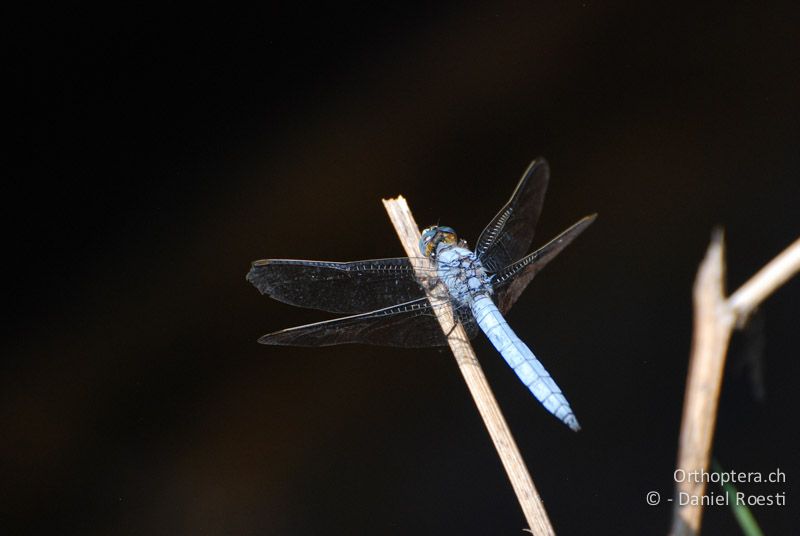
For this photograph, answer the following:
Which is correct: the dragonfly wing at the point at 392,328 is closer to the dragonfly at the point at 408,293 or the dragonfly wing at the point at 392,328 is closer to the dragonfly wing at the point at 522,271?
the dragonfly at the point at 408,293

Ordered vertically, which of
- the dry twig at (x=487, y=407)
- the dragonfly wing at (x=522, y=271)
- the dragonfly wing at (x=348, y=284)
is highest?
the dragonfly wing at (x=348, y=284)

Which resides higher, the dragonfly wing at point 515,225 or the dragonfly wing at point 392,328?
the dragonfly wing at point 515,225

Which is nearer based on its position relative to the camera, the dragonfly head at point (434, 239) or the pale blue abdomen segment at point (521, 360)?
the pale blue abdomen segment at point (521, 360)

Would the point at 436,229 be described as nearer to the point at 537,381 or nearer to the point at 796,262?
the point at 537,381

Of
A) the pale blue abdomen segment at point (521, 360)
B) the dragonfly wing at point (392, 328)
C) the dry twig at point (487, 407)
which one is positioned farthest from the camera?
the dragonfly wing at point (392, 328)

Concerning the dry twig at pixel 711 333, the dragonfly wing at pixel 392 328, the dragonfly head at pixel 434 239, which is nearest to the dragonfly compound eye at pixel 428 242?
the dragonfly head at pixel 434 239

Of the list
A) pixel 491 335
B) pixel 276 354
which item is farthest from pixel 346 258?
pixel 491 335
